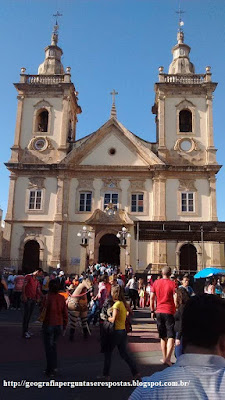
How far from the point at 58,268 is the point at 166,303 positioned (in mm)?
22454

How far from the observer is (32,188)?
109 ft

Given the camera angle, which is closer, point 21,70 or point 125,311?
point 125,311

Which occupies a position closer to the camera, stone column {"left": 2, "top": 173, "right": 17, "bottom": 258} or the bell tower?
stone column {"left": 2, "top": 173, "right": 17, "bottom": 258}

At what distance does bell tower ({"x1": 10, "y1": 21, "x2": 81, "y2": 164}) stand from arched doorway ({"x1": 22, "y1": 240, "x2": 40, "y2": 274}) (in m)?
7.76

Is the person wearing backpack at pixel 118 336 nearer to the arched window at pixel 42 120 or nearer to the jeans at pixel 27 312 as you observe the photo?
the jeans at pixel 27 312

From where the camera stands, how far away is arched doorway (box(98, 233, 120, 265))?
104ft

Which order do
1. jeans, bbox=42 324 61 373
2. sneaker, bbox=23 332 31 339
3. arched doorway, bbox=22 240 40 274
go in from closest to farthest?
jeans, bbox=42 324 61 373, sneaker, bbox=23 332 31 339, arched doorway, bbox=22 240 40 274

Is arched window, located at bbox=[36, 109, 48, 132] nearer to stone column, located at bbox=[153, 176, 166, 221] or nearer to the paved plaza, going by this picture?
stone column, located at bbox=[153, 176, 166, 221]

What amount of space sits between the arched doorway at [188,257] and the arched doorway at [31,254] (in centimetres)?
1277

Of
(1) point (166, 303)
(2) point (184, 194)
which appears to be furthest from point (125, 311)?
(2) point (184, 194)

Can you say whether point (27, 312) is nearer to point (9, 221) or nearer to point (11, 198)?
point (9, 221)

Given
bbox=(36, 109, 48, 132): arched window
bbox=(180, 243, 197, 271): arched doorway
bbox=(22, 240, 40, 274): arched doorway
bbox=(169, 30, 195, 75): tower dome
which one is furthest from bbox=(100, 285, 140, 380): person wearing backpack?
bbox=(169, 30, 195, 75): tower dome

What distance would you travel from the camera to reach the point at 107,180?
3272cm

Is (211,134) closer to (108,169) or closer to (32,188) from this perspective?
(108,169)
